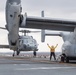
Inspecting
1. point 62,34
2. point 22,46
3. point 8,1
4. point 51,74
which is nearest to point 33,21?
point 8,1

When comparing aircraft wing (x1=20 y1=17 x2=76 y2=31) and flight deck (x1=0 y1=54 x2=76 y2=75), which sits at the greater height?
aircraft wing (x1=20 y1=17 x2=76 y2=31)

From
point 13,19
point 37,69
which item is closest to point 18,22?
point 13,19

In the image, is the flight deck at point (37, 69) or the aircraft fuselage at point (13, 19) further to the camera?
the aircraft fuselage at point (13, 19)

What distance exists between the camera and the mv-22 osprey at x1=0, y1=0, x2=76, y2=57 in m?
19.1

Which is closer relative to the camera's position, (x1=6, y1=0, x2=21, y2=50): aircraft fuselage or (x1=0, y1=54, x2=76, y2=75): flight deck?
(x1=0, y1=54, x2=76, y2=75): flight deck

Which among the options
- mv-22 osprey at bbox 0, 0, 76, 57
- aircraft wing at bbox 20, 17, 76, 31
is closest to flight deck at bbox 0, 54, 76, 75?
mv-22 osprey at bbox 0, 0, 76, 57

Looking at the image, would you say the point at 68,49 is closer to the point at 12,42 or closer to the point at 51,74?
the point at 12,42

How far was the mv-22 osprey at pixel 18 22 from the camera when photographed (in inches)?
754

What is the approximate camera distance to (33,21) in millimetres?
23188

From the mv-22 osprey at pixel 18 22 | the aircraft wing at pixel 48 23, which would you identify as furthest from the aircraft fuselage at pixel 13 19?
the aircraft wing at pixel 48 23

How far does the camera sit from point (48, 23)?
79.7 feet

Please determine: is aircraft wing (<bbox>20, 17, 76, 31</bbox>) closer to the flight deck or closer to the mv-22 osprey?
the mv-22 osprey

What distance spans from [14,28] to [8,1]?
202cm

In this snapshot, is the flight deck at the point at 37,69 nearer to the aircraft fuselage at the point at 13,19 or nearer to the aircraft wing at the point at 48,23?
the aircraft fuselage at the point at 13,19
